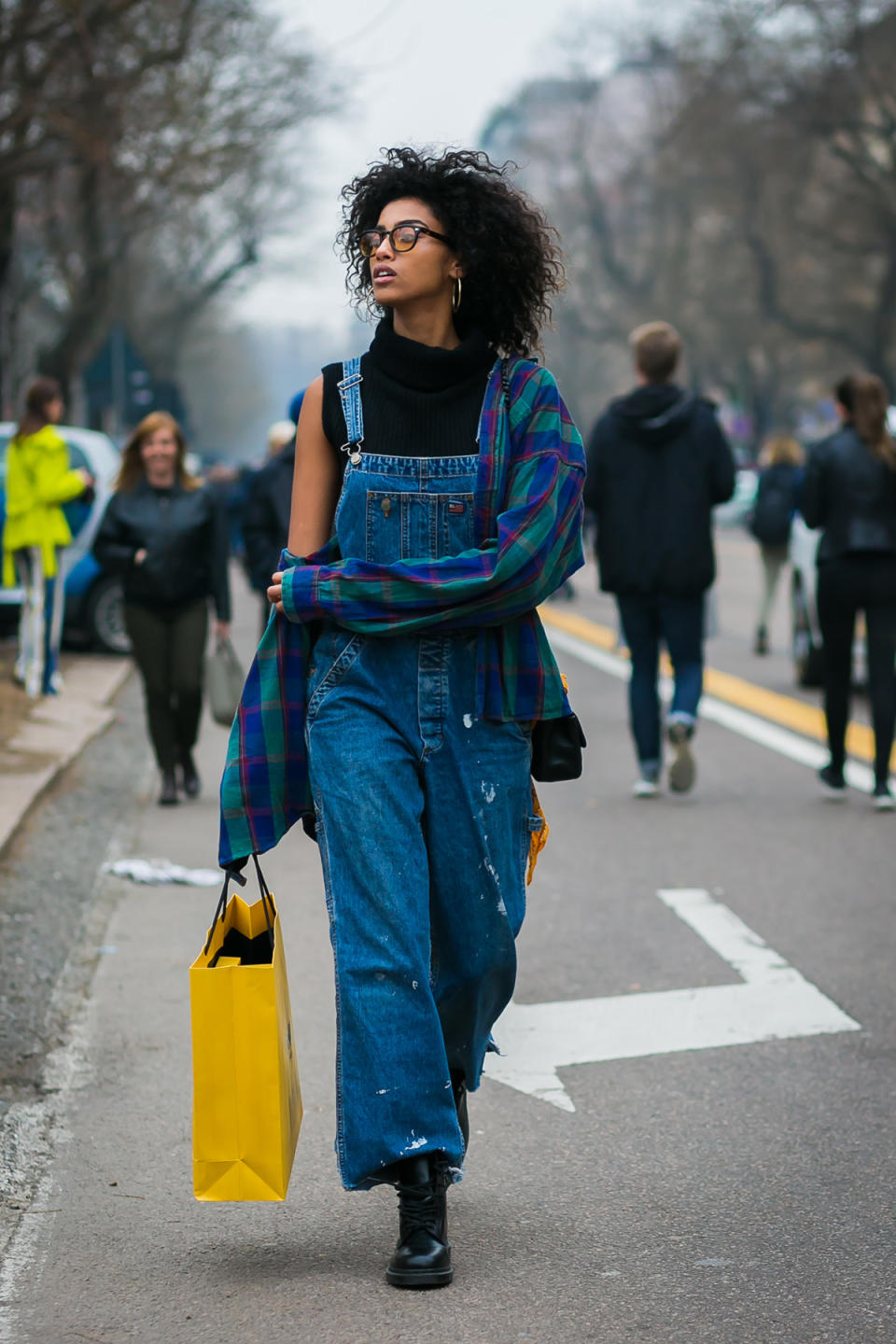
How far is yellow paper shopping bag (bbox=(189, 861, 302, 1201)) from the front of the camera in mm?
3240

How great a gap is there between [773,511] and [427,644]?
39.0 feet

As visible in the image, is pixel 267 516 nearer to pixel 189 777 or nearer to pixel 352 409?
pixel 189 777

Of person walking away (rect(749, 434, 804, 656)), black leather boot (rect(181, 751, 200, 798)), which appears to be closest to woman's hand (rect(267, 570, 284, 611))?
black leather boot (rect(181, 751, 200, 798))

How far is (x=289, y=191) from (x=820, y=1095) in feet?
150

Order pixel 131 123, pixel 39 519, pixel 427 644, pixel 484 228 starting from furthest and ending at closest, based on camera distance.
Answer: pixel 131 123 < pixel 39 519 < pixel 484 228 < pixel 427 644

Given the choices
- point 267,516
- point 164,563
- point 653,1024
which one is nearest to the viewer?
point 653,1024

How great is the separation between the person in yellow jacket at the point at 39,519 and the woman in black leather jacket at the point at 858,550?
5030 mm

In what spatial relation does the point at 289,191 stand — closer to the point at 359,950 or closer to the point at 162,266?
the point at 162,266

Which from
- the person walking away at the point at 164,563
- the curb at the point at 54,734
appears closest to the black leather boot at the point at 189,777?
the person walking away at the point at 164,563

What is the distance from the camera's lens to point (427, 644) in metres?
3.36

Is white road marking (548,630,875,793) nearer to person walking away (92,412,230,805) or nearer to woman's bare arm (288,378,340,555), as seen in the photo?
person walking away (92,412,230,805)

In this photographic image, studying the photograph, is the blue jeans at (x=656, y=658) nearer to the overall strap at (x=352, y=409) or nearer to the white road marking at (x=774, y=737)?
the white road marking at (x=774, y=737)

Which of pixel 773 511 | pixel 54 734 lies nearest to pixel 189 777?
pixel 54 734

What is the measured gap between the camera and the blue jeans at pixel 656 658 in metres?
8.38
